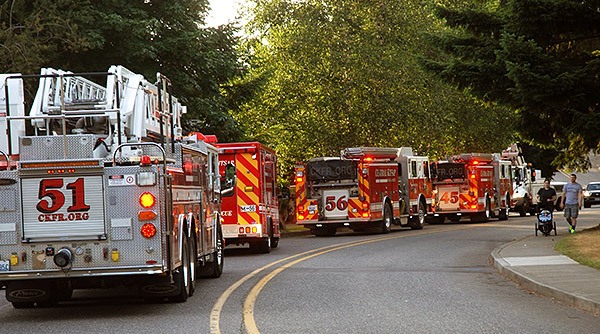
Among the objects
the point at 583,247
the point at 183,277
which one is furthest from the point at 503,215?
the point at 183,277

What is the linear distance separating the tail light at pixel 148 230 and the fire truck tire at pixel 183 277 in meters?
1.41

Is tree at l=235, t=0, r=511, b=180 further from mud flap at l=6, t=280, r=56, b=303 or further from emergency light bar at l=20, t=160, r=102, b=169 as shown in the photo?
emergency light bar at l=20, t=160, r=102, b=169

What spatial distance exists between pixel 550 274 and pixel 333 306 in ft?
16.5

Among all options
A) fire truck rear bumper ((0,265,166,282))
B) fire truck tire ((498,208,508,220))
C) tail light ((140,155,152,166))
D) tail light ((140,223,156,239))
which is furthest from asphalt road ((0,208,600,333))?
fire truck tire ((498,208,508,220))

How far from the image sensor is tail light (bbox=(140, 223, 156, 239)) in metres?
14.0

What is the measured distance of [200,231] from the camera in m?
17.8

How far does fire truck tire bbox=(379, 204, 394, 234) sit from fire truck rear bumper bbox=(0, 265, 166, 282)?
2483cm

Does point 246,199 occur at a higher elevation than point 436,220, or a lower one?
higher

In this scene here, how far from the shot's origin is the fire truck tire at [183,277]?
15.4 meters

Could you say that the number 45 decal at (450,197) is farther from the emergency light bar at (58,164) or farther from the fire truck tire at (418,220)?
the emergency light bar at (58,164)

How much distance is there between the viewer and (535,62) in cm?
2402

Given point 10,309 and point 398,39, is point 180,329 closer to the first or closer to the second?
point 10,309

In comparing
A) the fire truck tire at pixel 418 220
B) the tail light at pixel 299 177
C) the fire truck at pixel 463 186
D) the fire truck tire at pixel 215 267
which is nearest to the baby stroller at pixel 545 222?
the tail light at pixel 299 177

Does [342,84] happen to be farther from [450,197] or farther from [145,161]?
[145,161]
